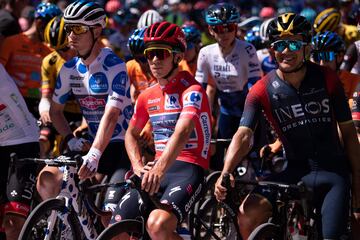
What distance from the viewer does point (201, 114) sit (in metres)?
7.24

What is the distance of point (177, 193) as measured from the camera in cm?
690

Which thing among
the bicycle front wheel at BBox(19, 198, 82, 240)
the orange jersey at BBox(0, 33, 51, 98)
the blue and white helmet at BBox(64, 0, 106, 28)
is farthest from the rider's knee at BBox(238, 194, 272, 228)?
the orange jersey at BBox(0, 33, 51, 98)

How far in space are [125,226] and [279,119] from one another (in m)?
1.43

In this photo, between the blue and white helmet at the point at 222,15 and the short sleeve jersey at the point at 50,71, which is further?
the blue and white helmet at the point at 222,15

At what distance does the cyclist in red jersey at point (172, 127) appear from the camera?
22.6 feet

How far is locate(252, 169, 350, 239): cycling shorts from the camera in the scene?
6521 mm

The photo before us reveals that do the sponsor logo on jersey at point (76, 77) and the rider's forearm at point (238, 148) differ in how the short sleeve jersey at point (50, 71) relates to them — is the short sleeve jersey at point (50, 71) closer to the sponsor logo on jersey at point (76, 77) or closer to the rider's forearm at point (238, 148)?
the sponsor logo on jersey at point (76, 77)

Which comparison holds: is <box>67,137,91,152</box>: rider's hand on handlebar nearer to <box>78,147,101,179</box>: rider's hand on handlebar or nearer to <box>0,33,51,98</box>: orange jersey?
<box>78,147,101,179</box>: rider's hand on handlebar

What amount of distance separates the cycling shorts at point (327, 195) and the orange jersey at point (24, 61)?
544 cm

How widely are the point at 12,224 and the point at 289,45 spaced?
290cm

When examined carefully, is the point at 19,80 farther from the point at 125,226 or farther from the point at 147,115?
the point at 125,226

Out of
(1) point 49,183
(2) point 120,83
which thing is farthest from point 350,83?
(1) point 49,183

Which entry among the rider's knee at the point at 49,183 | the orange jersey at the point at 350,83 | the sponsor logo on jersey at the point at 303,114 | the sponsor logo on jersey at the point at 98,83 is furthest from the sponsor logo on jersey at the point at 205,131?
the orange jersey at the point at 350,83

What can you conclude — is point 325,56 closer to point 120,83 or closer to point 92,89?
point 120,83
